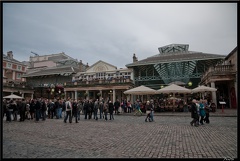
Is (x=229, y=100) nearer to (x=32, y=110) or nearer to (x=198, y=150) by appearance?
(x=198, y=150)

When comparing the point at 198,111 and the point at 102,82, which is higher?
the point at 102,82

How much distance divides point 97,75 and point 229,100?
24768 mm

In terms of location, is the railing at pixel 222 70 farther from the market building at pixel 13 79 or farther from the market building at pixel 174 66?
the market building at pixel 13 79

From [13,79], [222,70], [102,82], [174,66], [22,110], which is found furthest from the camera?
[13,79]

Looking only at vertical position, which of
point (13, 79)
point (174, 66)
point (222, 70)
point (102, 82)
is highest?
point (13, 79)

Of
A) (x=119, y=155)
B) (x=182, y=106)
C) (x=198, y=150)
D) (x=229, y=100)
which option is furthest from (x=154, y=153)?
(x=229, y=100)

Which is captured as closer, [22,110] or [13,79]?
[22,110]

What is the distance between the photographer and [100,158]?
14.8 ft

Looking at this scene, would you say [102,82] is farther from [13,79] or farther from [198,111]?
[13,79]

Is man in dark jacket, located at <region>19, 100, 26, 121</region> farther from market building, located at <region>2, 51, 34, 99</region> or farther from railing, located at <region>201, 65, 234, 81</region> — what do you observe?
market building, located at <region>2, 51, 34, 99</region>

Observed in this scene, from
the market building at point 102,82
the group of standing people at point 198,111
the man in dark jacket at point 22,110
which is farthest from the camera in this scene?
the market building at point 102,82

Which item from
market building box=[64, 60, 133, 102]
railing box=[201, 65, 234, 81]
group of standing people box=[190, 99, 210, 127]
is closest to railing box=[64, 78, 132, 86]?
market building box=[64, 60, 133, 102]

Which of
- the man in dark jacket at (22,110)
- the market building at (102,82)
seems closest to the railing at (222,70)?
the market building at (102,82)

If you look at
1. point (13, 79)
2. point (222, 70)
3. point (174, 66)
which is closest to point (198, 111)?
point (222, 70)
